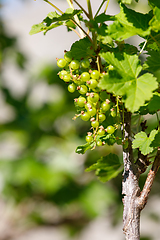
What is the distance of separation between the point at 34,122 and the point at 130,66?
1614mm

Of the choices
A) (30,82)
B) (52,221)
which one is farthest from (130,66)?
(52,221)

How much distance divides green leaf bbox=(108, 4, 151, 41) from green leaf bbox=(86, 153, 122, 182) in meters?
0.23

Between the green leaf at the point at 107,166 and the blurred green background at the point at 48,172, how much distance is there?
101cm

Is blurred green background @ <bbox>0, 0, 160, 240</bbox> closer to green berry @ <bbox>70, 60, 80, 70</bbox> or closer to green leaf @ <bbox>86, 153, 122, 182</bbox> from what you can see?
green leaf @ <bbox>86, 153, 122, 182</bbox>

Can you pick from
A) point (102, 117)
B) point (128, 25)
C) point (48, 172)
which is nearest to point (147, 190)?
point (102, 117)

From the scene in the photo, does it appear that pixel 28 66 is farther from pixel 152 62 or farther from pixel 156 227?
pixel 152 62

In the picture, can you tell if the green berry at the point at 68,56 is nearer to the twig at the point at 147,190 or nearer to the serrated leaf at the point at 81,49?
the serrated leaf at the point at 81,49

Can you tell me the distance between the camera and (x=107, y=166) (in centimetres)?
48

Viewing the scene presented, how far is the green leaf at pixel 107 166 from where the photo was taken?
→ 47 centimetres

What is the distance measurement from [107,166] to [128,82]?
8.8 inches

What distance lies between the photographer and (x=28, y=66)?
2.25 meters

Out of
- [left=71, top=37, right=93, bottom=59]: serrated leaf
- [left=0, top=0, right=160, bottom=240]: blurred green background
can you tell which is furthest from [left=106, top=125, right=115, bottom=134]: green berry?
[left=0, top=0, right=160, bottom=240]: blurred green background

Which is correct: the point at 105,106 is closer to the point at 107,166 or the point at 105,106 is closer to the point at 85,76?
the point at 85,76

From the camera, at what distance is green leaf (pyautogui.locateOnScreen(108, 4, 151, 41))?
1.02 feet
